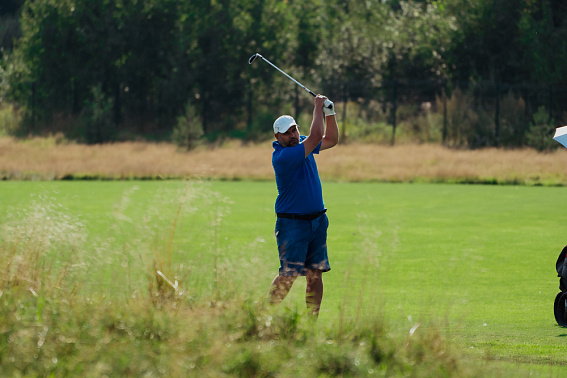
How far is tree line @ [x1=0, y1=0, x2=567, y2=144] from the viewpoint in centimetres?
4544

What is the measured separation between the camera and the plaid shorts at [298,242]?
734cm

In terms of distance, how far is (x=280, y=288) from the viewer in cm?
661

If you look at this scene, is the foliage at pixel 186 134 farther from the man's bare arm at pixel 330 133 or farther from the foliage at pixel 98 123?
the man's bare arm at pixel 330 133

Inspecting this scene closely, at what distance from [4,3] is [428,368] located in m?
57.6

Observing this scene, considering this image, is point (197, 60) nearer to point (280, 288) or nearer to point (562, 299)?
point (562, 299)

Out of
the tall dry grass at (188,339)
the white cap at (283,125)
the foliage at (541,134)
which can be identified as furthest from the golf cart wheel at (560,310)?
the foliage at (541,134)

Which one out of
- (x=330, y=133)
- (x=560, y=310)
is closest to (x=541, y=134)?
(x=560, y=310)

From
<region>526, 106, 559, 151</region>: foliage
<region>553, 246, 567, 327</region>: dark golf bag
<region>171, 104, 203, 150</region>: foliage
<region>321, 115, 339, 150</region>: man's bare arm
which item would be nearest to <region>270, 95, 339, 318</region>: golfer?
<region>321, 115, 339, 150</region>: man's bare arm

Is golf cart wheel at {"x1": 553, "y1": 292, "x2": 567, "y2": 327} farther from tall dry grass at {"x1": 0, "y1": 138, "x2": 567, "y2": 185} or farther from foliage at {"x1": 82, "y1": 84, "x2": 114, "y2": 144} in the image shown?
foliage at {"x1": 82, "y1": 84, "x2": 114, "y2": 144}

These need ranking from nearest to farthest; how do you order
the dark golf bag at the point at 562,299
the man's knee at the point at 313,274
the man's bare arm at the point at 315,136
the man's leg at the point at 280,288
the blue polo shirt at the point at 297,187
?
the man's leg at the point at 280,288
the man's bare arm at the point at 315,136
the blue polo shirt at the point at 297,187
the man's knee at the point at 313,274
the dark golf bag at the point at 562,299

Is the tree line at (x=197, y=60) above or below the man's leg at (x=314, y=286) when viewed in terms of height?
above

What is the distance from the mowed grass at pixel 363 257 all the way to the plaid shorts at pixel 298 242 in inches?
7.5

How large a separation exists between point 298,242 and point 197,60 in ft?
131

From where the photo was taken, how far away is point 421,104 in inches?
1703
